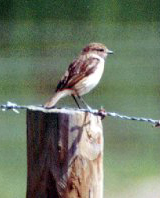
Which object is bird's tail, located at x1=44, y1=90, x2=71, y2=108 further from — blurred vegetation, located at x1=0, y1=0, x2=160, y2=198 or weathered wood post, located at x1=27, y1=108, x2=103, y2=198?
blurred vegetation, located at x1=0, y1=0, x2=160, y2=198

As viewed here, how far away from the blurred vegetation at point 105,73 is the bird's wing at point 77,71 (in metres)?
2.74

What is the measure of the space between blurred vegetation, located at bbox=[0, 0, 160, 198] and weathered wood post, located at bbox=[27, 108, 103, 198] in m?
5.91

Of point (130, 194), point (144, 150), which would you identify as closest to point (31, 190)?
point (130, 194)

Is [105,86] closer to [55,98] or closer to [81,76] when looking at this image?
[81,76]

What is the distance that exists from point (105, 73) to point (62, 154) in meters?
12.2

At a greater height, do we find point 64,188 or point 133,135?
point 133,135

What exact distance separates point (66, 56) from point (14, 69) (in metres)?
1.33

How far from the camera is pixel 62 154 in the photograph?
6801 mm

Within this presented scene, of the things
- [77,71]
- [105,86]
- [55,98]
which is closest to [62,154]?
[55,98]

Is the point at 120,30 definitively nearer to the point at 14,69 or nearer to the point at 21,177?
the point at 14,69

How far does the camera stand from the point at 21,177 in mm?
13273

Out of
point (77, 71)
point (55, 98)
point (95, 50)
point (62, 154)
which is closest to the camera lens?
point (62, 154)

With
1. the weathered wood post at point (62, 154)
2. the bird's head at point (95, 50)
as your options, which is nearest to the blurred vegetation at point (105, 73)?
the bird's head at point (95, 50)

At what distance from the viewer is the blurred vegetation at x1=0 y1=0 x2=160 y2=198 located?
1398 cm
